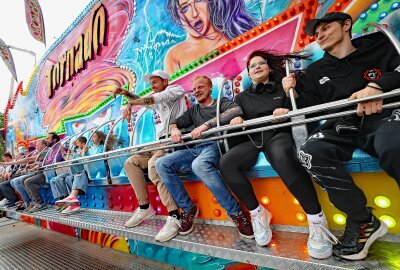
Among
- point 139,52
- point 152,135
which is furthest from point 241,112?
point 139,52

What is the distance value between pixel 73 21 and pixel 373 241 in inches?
237

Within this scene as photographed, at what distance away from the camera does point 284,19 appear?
1992 millimetres

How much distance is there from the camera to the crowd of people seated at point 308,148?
105cm

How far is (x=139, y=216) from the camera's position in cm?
206

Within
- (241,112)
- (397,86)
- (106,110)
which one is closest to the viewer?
(397,86)

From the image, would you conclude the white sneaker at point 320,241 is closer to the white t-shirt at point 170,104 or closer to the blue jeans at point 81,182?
the white t-shirt at point 170,104

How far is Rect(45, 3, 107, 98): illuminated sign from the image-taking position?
4.26m

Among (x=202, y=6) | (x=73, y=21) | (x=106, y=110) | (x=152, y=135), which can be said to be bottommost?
(x=152, y=135)

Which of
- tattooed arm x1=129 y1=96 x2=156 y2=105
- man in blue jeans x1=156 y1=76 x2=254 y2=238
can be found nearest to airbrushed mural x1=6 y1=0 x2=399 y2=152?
man in blue jeans x1=156 y1=76 x2=254 y2=238

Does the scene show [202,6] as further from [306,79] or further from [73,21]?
[73,21]

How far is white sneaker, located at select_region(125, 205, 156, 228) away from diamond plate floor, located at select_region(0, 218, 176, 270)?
77cm

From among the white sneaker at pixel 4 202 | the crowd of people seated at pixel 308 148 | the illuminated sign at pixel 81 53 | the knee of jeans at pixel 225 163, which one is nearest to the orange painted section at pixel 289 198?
the crowd of people seated at pixel 308 148

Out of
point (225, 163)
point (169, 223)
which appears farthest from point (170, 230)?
point (225, 163)

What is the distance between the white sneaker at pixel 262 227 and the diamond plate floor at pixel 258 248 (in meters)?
0.04
